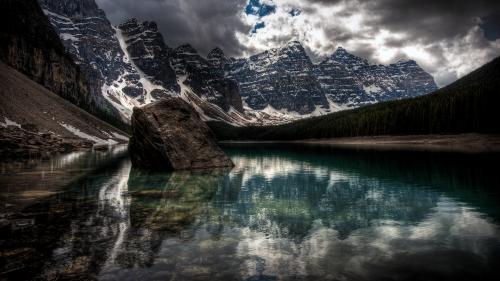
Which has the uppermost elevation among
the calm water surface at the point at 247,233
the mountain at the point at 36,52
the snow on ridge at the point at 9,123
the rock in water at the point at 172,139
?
the mountain at the point at 36,52

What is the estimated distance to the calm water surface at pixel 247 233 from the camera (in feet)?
26.6

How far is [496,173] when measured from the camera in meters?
28.1

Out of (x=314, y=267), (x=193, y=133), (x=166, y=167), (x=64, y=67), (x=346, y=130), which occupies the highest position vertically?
(x=64, y=67)

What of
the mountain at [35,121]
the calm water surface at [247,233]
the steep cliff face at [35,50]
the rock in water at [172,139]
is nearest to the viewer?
the calm water surface at [247,233]

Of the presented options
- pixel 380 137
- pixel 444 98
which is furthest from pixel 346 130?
pixel 444 98

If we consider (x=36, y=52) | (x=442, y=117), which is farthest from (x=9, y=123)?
(x=442, y=117)

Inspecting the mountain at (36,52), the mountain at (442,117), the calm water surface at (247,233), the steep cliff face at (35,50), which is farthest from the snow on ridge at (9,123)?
the mountain at (442,117)

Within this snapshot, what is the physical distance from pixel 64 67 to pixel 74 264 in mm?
190370

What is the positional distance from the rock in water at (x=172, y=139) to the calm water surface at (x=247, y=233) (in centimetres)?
1178

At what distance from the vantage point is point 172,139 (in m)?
33.0

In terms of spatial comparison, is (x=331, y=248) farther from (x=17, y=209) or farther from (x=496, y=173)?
(x=496, y=173)

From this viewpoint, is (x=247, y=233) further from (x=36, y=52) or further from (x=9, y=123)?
(x=36, y=52)

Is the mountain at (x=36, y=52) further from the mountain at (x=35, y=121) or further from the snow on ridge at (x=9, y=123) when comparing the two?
the snow on ridge at (x=9, y=123)

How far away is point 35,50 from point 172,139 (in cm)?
14519
